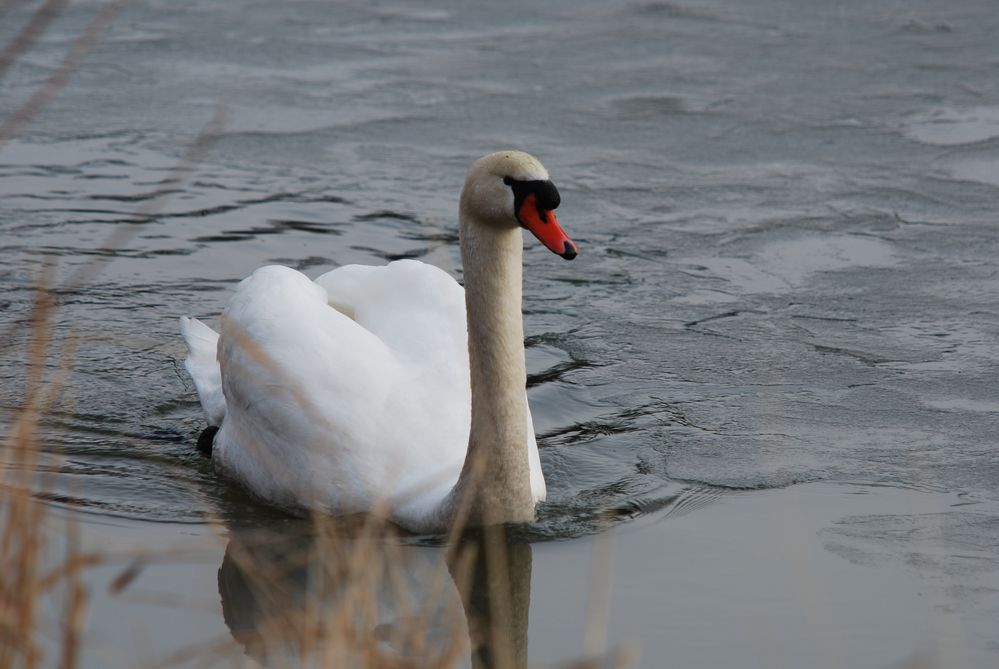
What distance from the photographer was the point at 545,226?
4.42 m

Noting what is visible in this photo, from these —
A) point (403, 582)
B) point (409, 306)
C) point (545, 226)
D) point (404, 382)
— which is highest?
point (545, 226)

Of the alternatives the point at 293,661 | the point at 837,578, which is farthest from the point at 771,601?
the point at 293,661

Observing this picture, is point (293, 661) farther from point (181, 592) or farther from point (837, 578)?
point (837, 578)

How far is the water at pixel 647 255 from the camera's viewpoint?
189 inches

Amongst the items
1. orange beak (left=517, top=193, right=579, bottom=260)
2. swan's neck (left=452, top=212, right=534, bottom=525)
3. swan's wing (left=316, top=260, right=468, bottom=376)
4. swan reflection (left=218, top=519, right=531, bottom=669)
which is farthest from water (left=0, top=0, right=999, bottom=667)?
orange beak (left=517, top=193, right=579, bottom=260)

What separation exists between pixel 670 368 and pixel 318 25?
7990 mm

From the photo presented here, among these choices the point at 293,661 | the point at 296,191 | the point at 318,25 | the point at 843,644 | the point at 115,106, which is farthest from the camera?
the point at 318,25

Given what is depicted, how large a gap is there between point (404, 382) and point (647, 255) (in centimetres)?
312

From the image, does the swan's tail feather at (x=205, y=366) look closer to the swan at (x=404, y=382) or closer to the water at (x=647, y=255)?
the water at (x=647, y=255)

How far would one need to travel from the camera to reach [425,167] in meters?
9.62

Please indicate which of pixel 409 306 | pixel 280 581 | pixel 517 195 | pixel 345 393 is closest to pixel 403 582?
pixel 280 581

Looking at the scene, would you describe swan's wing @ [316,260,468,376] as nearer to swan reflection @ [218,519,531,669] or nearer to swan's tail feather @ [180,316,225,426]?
swan's tail feather @ [180,316,225,426]

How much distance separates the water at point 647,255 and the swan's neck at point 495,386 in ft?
0.79

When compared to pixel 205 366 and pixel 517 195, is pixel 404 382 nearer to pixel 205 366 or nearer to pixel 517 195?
pixel 517 195
